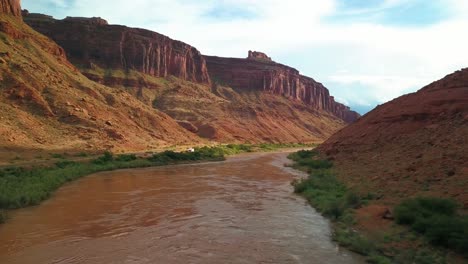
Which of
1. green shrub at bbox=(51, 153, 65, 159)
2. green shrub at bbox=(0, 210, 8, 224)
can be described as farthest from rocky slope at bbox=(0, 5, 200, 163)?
green shrub at bbox=(0, 210, 8, 224)

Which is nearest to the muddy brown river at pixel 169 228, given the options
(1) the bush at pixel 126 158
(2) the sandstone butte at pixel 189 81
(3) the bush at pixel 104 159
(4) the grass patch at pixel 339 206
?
(4) the grass patch at pixel 339 206

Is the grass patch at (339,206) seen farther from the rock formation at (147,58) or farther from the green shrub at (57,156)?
the rock formation at (147,58)

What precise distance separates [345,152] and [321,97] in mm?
140037

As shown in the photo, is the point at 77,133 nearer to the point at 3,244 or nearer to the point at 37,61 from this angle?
the point at 37,61

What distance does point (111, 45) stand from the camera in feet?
302

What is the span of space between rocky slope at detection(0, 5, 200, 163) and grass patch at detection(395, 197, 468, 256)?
32002 millimetres

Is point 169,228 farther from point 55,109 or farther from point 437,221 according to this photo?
point 55,109

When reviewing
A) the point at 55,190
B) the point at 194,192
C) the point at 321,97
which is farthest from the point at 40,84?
the point at 321,97

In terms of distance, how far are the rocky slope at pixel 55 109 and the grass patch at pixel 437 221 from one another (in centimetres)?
3200

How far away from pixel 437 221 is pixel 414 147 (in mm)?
15251

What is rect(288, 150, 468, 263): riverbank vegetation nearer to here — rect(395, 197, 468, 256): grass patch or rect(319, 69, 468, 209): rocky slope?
rect(395, 197, 468, 256): grass patch

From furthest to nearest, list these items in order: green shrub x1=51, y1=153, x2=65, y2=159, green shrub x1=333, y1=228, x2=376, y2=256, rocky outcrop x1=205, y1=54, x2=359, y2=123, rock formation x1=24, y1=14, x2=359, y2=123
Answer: rocky outcrop x1=205, y1=54, x2=359, y2=123 < rock formation x1=24, y1=14, x2=359, y2=123 < green shrub x1=51, y1=153, x2=65, y2=159 < green shrub x1=333, y1=228, x2=376, y2=256

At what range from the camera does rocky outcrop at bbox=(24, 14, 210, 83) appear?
291ft

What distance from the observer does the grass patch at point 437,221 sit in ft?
36.0
